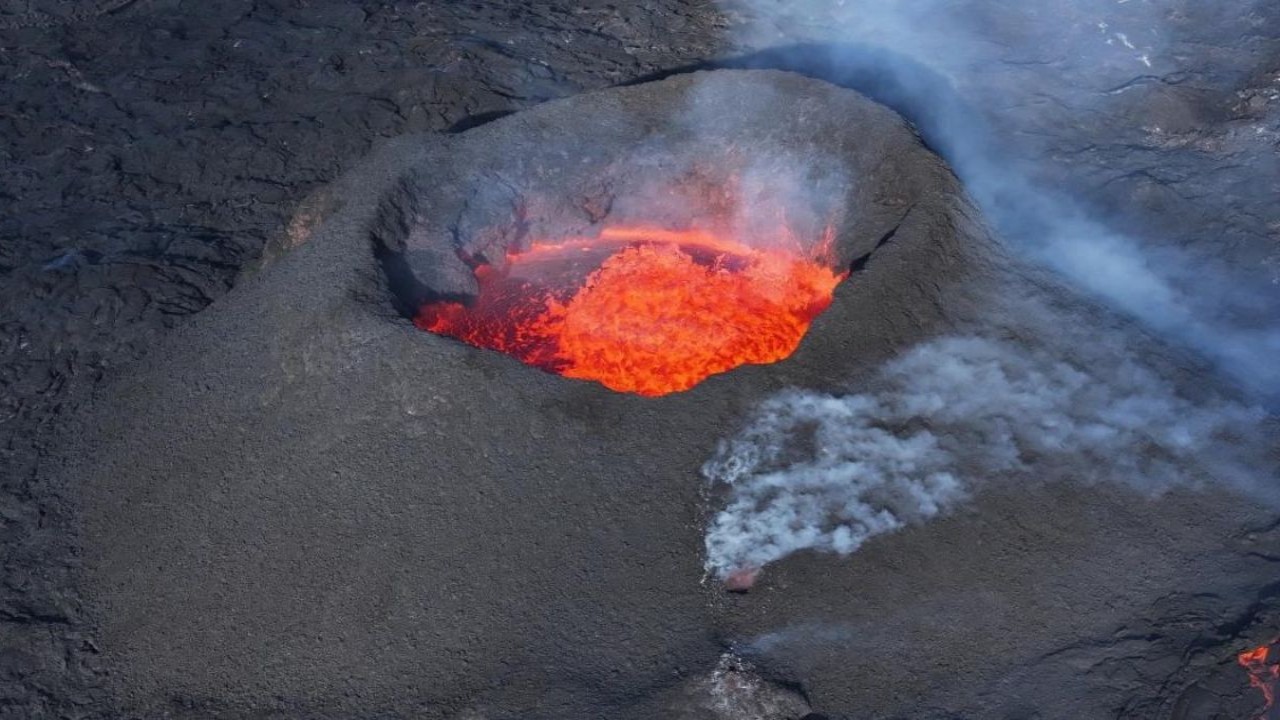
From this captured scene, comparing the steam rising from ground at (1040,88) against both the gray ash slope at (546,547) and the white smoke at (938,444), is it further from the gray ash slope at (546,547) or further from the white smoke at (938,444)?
the white smoke at (938,444)

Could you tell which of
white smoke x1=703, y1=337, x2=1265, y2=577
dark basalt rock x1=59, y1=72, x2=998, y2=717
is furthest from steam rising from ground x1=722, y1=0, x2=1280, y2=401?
dark basalt rock x1=59, y1=72, x2=998, y2=717

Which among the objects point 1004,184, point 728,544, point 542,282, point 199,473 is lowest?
point 199,473

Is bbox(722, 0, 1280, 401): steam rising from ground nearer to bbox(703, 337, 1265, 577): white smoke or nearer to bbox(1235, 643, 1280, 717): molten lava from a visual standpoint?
bbox(703, 337, 1265, 577): white smoke

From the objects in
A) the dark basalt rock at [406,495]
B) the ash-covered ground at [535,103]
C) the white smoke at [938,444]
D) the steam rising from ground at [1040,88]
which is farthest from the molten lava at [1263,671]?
the dark basalt rock at [406,495]

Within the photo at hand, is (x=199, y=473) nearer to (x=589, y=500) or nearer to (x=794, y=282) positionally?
(x=589, y=500)

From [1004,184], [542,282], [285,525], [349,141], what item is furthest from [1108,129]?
[285,525]

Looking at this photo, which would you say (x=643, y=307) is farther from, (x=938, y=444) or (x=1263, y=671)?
(x=1263, y=671)
